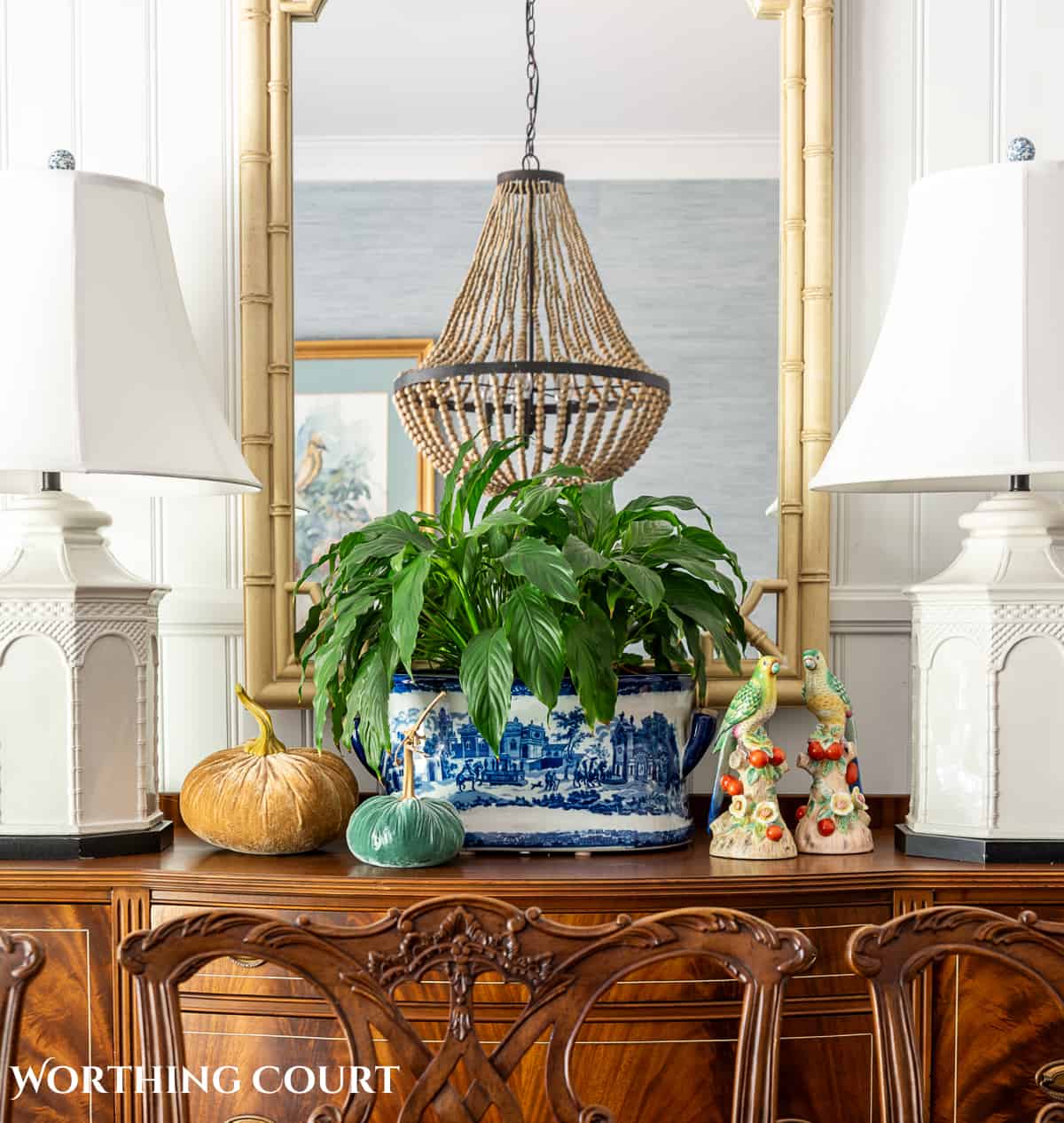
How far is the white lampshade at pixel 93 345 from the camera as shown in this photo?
1344mm

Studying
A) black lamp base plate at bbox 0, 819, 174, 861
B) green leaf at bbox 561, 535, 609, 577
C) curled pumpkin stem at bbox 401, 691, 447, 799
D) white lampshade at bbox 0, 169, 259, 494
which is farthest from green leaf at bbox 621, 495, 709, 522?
black lamp base plate at bbox 0, 819, 174, 861

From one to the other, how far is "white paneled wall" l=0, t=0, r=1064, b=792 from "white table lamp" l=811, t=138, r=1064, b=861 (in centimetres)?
31

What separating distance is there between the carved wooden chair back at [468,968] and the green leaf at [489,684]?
0.40 m

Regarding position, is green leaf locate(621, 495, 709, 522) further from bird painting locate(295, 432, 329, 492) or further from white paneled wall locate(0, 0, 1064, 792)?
bird painting locate(295, 432, 329, 492)

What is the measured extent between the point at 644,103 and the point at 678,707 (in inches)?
32.8

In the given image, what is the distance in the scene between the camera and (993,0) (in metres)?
1.74

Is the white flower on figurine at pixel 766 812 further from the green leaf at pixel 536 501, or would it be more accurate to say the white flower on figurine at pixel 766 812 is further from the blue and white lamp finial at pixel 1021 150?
the blue and white lamp finial at pixel 1021 150

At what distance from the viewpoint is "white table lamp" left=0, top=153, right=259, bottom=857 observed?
4.45 feet

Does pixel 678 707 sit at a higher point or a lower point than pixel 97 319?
lower

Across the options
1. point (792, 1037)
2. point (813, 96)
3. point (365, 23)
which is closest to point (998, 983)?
point (792, 1037)

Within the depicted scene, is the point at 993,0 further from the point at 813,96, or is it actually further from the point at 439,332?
the point at 439,332

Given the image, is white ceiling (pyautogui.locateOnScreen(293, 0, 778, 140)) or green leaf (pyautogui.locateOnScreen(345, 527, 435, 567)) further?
white ceiling (pyautogui.locateOnScreen(293, 0, 778, 140))

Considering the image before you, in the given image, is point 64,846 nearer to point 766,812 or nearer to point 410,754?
point 410,754

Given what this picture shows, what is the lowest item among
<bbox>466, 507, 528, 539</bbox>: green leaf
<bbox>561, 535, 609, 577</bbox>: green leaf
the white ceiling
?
<bbox>561, 535, 609, 577</bbox>: green leaf
